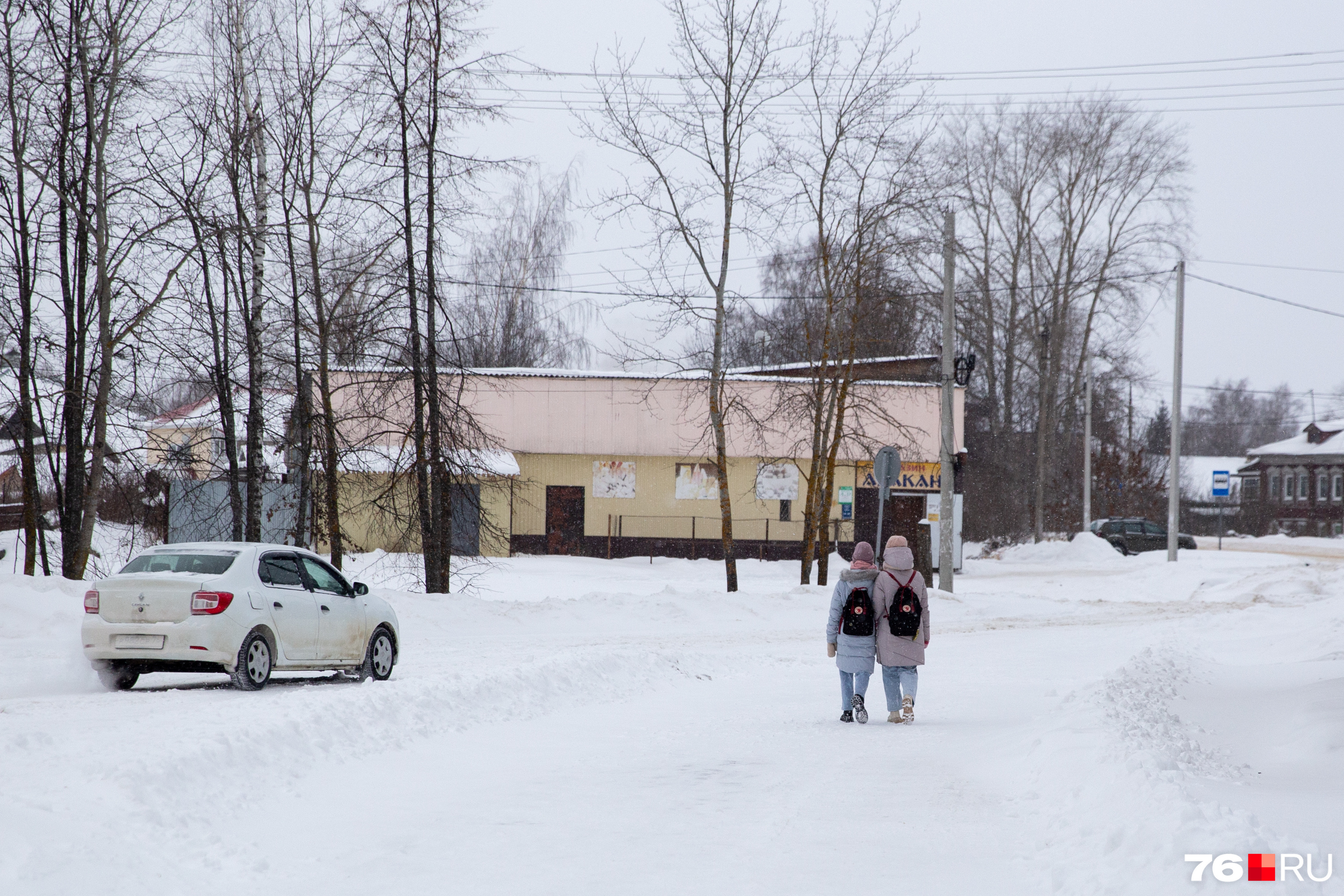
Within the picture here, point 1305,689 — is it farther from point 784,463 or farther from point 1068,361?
point 1068,361

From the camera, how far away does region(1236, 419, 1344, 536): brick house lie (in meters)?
80.4

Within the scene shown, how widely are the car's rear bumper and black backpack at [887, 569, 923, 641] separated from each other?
6092mm

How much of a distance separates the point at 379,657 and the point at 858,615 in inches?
217

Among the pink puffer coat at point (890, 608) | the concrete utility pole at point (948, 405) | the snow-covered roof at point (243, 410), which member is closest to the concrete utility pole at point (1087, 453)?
the concrete utility pole at point (948, 405)

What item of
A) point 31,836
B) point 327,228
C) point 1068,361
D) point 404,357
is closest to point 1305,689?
point 31,836

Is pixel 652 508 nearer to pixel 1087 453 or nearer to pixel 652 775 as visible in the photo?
pixel 1087 453

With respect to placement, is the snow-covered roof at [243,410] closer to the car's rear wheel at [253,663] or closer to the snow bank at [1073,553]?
the car's rear wheel at [253,663]

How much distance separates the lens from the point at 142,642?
1082cm

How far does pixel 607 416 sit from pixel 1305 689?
31591mm

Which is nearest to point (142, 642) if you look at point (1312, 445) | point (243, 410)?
point (243, 410)

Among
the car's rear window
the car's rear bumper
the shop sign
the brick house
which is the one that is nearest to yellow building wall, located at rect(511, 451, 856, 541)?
the shop sign

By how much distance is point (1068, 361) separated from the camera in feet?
183

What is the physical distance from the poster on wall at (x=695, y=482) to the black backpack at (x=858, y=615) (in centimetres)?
3056

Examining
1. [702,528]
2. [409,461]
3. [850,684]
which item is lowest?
[850,684]
